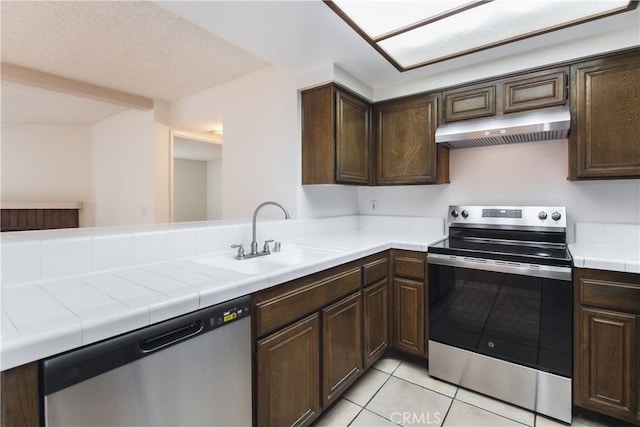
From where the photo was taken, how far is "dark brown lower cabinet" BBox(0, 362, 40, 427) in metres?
0.69

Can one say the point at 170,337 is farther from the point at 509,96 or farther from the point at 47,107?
the point at 47,107

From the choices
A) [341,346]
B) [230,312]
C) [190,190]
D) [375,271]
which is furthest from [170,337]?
[190,190]

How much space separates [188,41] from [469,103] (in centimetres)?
212

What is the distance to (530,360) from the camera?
172cm

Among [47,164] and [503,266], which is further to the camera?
[47,164]

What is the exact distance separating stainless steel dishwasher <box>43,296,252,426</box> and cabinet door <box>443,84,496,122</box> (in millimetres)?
2035

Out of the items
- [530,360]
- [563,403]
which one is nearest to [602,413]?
[563,403]

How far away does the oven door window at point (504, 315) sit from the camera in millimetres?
Answer: 1645

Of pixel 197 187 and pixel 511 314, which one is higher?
pixel 197 187

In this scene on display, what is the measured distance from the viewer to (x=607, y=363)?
1571mm

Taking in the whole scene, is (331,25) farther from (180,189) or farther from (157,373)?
(180,189)

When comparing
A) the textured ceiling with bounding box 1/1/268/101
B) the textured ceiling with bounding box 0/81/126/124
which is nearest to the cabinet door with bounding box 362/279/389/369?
the textured ceiling with bounding box 1/1/268/101

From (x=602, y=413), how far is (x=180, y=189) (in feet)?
25.9

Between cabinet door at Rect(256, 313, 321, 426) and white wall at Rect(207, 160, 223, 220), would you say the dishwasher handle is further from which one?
white wall at Rect(207, 160, 223, 220)
